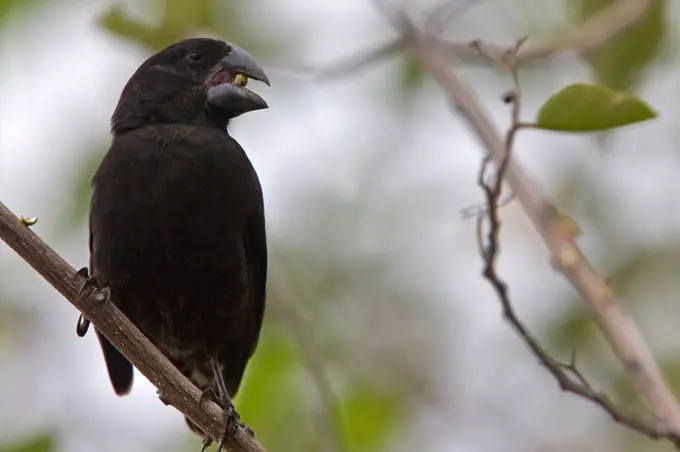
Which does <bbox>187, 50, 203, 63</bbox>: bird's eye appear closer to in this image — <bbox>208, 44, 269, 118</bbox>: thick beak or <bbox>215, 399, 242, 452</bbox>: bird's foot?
<bbox>208, 44, 269, 118</bbox>: thick beak

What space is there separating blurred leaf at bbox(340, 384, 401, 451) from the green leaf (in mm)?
1879

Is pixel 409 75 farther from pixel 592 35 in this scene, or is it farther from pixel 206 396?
pixel 206 396

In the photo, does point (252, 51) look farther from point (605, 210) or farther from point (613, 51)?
point (605, 210)

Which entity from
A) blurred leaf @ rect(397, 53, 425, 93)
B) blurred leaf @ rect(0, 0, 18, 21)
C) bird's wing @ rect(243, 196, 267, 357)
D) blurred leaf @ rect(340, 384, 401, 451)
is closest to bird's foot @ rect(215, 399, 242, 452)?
bird's wing @ rect(243, 196, 267, 357)

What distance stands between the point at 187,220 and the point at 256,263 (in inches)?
14.4

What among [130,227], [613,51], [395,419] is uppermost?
[613,51]

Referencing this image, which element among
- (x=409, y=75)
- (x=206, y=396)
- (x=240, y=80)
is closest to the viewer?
(x=206, y=396)

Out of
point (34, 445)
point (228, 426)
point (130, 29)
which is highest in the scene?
point (130, 29)

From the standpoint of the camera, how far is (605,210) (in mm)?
5781

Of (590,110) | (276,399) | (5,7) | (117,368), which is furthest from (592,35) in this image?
(5,7)

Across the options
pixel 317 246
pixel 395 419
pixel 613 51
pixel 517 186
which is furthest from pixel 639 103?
pixel 317 246

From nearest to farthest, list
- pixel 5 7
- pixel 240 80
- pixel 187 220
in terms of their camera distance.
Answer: pixel 187 220, pixel 240 80, pixel 5 7

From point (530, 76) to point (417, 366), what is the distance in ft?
5.25

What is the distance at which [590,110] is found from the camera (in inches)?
110
